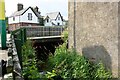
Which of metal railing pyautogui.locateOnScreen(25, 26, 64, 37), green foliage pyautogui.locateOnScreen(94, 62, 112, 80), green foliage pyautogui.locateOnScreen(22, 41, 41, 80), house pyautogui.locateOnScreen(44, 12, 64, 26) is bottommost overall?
green foliage pyautogui.locateOnScreen(94, 62, 112, 80)

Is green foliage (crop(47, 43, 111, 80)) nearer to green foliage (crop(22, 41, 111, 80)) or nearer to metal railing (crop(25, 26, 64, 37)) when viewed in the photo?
green foliage (crop(22, 41, 111, 80))

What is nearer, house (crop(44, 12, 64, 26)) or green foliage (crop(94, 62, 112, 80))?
green foliage (crop(94, 62, 112, 80))

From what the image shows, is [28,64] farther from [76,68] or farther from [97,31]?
[97,31]

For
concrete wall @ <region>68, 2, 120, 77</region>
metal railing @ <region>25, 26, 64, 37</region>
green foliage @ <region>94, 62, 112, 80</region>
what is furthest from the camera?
metal railing @ <region>25, 26, 64, 37</region>

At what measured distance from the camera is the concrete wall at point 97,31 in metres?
7.75

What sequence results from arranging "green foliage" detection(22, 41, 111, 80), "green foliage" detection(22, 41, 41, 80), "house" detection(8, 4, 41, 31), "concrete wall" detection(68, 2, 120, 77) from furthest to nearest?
"house" detection(8, 4, 41, 31) < "concrete wall" detection(68, 2, 120, 77) < "green foliage" detection(22, 41, 111, 80) < "green foliage" detection(22, 41, 41, 80)

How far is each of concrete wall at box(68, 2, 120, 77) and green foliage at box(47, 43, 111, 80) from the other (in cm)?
40

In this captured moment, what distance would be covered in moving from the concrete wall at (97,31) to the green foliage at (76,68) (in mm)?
395

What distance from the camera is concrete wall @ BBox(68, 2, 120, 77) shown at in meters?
7.75

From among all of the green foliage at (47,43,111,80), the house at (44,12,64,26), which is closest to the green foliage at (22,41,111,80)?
the green foliage at (47,43,111,80)

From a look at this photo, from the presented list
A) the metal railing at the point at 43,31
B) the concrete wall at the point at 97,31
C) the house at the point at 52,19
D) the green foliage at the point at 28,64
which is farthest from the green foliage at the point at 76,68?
the house at the point at 52,19

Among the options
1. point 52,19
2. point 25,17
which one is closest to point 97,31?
point 25,17

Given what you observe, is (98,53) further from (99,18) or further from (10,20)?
(10,20)

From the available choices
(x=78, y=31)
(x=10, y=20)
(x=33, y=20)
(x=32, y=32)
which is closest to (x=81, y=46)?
(x=78, y=31)
